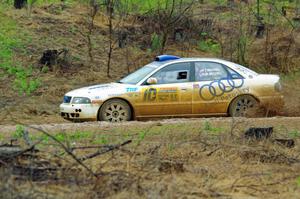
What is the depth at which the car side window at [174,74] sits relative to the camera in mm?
14828

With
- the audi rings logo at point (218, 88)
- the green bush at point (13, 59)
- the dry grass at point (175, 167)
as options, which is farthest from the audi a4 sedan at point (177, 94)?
the green bush at point (13, 59)

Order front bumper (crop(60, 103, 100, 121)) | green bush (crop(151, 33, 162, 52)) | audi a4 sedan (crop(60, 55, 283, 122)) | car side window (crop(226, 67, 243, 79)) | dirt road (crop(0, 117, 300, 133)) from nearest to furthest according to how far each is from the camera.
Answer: dirt road (crop(0, 117, 300, 133)) → front bumper (crop(60, 103, 100, 121)) → audi a4 sedan (crop(60, 55, 283, 122)) → car side window (crop(226, 67, 243, 79)) → green bush (crop(151, 33, 162, 52))

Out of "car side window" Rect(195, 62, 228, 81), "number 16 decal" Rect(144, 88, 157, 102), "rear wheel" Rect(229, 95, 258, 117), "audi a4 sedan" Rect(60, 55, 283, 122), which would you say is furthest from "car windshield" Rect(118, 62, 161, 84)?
"rear wheel" Rect(229, 95, 258, 117)

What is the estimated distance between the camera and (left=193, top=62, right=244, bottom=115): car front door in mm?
14836

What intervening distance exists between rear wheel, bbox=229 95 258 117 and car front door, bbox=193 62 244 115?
12 cm

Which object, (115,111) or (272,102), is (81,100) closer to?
(115,111)

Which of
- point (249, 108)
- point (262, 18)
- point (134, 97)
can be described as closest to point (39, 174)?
point (134, 97)

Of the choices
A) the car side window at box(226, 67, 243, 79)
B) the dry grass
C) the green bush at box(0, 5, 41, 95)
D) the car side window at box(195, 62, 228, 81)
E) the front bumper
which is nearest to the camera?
the dry grass

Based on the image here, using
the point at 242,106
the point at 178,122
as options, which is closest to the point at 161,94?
the point at 178,122

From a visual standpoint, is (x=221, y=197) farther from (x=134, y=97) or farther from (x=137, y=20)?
(x=137, y=20)

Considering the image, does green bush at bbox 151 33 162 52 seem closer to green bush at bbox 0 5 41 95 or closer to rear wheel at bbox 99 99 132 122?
green bush at bbox 0 5 41 95

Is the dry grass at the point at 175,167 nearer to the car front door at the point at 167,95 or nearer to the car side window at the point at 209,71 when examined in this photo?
the car front door at the point at 167,95

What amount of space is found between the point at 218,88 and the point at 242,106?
2.09 feet

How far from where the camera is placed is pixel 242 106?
49.5 feet
